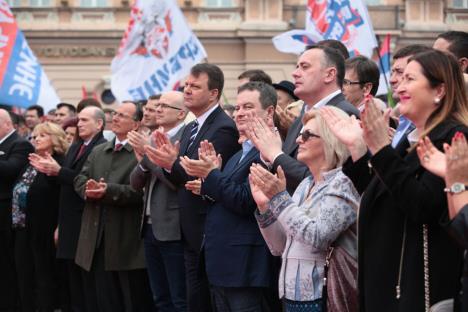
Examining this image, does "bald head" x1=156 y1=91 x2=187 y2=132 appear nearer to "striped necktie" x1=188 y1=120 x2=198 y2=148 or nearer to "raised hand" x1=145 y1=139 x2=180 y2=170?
"striped necktie" x1=188 y1=120 x2=198 y2=148

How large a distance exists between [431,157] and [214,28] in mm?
26710

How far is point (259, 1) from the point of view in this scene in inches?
1189

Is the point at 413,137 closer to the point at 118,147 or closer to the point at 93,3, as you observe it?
the point at 118,147

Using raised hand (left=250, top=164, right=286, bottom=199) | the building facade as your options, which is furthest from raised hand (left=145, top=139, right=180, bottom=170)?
the building facade

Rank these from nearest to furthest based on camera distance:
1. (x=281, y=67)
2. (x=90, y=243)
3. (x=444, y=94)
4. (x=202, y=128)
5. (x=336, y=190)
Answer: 1. (x=444, y=94)
2. (x=336, y=190)
3. (x=202, y=128)
4. (x=90, y=243)
5. (x=281, y=67)

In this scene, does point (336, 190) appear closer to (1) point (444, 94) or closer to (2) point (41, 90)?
(1) point (444, 94)

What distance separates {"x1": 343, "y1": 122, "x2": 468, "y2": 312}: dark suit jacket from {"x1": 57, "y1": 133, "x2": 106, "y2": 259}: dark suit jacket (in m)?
4.91

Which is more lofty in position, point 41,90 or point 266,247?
point 41,90

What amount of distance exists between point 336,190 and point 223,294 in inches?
64.2

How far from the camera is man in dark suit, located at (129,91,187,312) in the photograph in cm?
771

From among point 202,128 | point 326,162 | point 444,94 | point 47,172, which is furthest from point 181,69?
point 444,94

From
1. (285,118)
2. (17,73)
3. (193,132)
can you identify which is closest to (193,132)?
(193,132)

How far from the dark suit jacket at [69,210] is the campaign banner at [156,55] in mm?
4518

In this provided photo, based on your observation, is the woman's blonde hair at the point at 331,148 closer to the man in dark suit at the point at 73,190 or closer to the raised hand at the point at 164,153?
the raised hand at the point at 164,153
